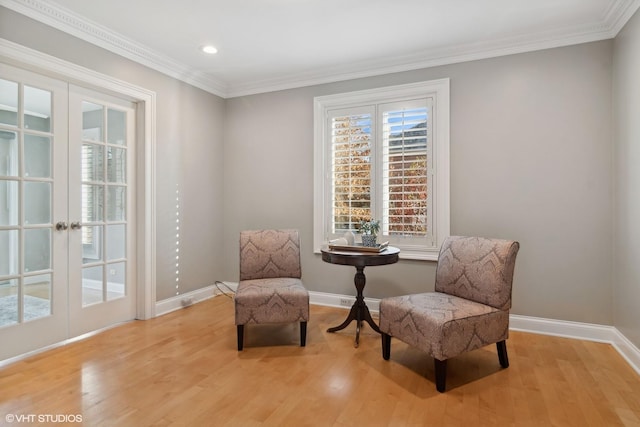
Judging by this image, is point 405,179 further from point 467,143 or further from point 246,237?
point 246,237

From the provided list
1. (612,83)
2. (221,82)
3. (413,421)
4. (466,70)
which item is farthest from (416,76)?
(413,421)

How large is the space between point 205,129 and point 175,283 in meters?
1.81

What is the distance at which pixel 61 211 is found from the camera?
9.13 ft

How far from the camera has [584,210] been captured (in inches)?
113

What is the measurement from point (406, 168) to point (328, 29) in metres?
1.46

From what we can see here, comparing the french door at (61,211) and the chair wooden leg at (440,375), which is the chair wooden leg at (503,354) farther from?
the french door at (61,211)

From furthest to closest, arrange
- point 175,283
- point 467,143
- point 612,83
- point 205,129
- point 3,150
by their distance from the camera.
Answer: point 205,129, point 175,283, point 467,143, point 612,83, point 3,150

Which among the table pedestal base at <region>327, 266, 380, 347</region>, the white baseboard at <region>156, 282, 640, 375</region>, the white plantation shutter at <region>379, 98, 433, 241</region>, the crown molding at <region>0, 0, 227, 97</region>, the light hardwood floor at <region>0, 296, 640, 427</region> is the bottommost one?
the light hardwood floor at <region>0, 296, 640, 427</region>

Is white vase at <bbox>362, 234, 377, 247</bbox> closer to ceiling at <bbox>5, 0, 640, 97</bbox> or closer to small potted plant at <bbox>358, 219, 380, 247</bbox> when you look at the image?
small potted plant at <bbox>358, 219, 380, 247</bbox>

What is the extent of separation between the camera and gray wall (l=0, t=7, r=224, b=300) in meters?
3.37

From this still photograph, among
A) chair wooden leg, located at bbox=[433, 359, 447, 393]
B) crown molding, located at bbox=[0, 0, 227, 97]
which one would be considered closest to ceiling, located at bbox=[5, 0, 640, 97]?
crown molding, located at bbox=[0, 0, 227, 97]

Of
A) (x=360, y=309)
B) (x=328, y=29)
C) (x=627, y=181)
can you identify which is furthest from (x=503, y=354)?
(x=328, y=29)

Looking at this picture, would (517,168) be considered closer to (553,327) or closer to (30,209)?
(553,327)

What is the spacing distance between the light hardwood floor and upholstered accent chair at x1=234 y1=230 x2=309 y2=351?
25 cm
